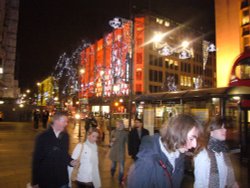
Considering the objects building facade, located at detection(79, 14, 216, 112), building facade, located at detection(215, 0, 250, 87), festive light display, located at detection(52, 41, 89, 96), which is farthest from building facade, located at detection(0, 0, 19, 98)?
building facade, located at detection(215, 0, 250, 87)

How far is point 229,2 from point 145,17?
1171 inches

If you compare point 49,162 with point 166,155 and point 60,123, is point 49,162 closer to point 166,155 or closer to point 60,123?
point 60,123

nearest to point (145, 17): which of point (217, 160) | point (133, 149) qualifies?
point (133, 149)

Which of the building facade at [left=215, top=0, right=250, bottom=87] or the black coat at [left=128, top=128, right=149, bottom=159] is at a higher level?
the building facade at [left=215, top=0, right=250, bottom=87]

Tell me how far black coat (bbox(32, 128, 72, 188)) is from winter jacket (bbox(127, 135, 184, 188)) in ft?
6.86

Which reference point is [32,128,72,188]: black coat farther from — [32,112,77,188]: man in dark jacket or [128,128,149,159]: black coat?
[128,128,149,159]: black coat

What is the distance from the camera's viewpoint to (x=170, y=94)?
1338 centimetres

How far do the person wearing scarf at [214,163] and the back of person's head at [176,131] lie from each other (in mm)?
1210

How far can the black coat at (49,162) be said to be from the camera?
403cm

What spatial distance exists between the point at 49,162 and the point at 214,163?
2.31m

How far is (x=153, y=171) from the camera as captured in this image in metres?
2.22

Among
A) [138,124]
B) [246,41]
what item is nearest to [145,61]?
[246,41]

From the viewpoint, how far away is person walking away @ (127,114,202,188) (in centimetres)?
222

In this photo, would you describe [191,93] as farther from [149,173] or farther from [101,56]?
[101,56]
